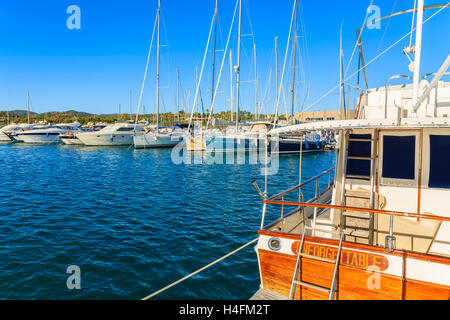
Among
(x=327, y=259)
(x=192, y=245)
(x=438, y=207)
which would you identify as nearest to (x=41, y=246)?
(x=192, y=245)

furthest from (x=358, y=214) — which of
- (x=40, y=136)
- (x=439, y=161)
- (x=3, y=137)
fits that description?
(x=3, y=137)

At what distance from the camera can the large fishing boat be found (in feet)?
14.6

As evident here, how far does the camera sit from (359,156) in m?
6.55

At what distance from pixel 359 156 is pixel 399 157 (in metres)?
0.79

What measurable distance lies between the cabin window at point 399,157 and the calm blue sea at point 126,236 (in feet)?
14.1

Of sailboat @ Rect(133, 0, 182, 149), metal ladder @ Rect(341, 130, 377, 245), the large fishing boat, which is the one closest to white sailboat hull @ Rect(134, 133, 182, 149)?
sailboat @ Rect(133, 0, 182, 149)

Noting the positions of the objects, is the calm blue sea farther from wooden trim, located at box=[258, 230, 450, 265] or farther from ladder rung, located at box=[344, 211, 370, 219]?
ladder rung, located at box=[344, 211, 370, 219]

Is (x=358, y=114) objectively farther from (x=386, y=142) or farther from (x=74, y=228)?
(x=74, y=228)

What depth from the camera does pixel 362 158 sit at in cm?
616

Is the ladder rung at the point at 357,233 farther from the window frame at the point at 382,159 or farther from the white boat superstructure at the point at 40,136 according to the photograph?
the white boat superstructure at the point at 40,136

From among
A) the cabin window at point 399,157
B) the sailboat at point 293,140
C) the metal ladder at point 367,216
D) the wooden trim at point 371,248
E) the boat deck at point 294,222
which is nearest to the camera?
the wooden trim at point 371,248

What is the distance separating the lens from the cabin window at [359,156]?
643 centimetres

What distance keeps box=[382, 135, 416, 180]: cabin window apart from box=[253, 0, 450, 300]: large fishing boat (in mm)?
18

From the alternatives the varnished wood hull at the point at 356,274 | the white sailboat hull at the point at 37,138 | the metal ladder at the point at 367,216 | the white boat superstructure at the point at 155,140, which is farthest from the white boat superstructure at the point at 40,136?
the metal ladder at the point at 367,216
